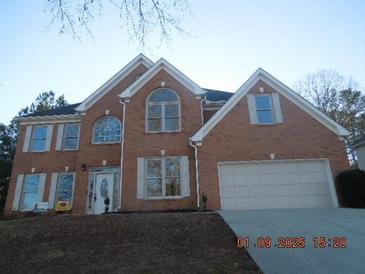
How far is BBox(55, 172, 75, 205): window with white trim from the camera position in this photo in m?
16.1

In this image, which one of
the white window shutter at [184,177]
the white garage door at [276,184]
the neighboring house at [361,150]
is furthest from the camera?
the neighboring house at [361,150]

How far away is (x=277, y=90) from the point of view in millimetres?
14094

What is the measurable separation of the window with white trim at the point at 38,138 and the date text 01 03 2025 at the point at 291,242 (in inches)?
584

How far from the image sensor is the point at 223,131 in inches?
526

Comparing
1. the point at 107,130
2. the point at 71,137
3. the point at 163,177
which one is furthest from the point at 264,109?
the point at 71,137

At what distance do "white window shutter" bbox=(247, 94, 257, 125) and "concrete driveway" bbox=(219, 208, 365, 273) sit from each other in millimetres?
5271

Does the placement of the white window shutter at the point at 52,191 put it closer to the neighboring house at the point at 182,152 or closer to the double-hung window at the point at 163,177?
the neighboring house at the point at 182,152

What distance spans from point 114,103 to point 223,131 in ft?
23.4

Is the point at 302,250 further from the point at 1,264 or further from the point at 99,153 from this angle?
the point at 99,153

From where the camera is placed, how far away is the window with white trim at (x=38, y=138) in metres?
17.3

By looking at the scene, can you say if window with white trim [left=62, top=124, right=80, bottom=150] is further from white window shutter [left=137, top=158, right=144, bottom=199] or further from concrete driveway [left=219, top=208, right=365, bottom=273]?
concrete driveway [left=219, top=208, right=365, bottom=273]

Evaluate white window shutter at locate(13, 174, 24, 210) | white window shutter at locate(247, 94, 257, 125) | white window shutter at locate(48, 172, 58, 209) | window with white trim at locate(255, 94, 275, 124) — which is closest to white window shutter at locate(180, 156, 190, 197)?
white window shutter at locate(247, 94, 257, 125)

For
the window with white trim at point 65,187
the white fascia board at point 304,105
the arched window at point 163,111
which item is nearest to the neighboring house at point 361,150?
the white fascia board at point 304,105

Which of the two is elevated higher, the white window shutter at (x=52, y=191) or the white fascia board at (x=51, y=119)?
the white fascia board at (x=51, y=119)
